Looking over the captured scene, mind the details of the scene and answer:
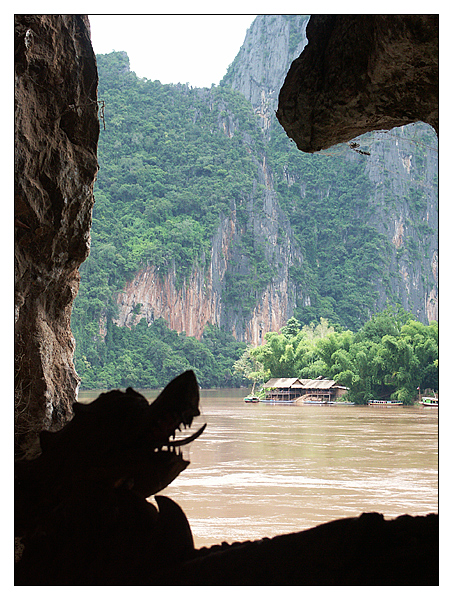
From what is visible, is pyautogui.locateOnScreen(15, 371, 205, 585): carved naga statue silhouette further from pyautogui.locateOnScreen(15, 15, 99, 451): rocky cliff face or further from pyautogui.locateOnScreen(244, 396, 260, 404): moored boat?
pyautogui.locateOnScreen(244, 396, 260, 404): moored boat

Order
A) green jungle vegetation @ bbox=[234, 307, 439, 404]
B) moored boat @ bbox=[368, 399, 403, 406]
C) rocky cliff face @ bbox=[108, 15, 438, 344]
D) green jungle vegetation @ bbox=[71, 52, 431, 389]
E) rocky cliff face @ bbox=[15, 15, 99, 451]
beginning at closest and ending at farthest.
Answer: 1. rocky cliff face @ bbox=[15, 15, 99, 451]
2. green jungle vegetation @ bbox=[234, 307, 439, 404]
3. moored boat @ bbox=[368, 399, 403, 406]
4. green jungle vegetation @ bbox=[71, 52, 431, 389]
5. rocky cliff face @ bbox=[108, 15, 438, 344]

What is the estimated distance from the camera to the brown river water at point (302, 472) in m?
10.3

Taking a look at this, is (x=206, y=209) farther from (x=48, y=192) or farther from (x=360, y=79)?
(x=360, y=79)

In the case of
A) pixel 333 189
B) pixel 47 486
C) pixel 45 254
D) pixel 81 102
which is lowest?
pixel 47 486

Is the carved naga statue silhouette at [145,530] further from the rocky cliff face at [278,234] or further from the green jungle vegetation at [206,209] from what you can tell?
the rocky cliff face at [278,234]

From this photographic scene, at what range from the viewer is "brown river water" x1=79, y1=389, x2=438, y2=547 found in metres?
10.3

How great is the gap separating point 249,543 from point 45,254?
1.65 meters

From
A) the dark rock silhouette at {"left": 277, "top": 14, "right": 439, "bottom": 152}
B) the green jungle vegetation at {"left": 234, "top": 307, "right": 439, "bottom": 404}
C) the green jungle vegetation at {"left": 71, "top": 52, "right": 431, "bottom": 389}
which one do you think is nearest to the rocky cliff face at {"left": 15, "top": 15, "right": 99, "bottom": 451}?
the dark rock silhouette at {"left": 277, "top": 14, "right": 439, "bottom": 152}

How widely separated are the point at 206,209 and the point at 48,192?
1812 inches

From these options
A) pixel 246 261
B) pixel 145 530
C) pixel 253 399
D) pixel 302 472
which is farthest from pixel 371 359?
pixel 246 261

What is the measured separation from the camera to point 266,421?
19.8 metres

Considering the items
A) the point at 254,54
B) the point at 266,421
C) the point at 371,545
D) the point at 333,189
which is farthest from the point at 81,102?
the point at 254,54

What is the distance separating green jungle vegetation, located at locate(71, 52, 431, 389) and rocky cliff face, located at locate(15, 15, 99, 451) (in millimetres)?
33750
